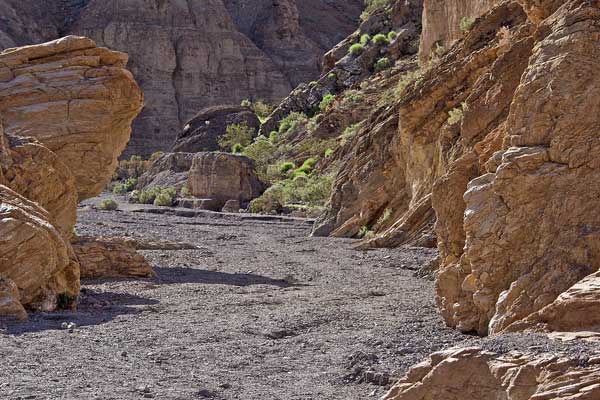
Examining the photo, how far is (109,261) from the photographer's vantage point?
16.4m

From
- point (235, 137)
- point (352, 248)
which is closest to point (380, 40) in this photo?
point (235, 137)

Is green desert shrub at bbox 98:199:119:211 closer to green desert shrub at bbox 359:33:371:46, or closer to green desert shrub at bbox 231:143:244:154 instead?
green desert shrub at bbox 231:143:244:154

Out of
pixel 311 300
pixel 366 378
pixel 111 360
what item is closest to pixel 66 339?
pixel 111 360

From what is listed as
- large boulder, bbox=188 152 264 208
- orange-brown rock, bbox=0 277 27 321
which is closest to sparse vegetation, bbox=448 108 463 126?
orange-brown rock, bbox=0 277 27 321

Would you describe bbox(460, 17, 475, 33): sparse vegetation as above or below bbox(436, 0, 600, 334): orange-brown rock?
above

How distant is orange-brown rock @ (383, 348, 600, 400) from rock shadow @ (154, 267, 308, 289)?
9682 mm

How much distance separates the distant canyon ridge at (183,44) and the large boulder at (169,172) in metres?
25.1

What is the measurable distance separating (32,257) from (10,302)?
41.4 inches

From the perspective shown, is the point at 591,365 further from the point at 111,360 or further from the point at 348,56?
the point at 348,56

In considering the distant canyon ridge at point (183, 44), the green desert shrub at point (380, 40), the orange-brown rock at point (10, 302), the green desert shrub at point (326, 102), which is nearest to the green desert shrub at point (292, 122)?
the green desert shrub at point (326, 102)

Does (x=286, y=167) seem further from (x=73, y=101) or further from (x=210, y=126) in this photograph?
(x=73, y=101)

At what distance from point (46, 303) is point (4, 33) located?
71.0 m

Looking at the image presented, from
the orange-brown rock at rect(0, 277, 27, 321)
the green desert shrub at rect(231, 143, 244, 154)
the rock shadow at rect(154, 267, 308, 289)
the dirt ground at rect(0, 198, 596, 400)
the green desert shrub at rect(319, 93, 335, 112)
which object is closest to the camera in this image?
the dirt ground at rect(0, 198, 596, 400)

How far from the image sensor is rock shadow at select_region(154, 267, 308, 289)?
1550 centimetres
